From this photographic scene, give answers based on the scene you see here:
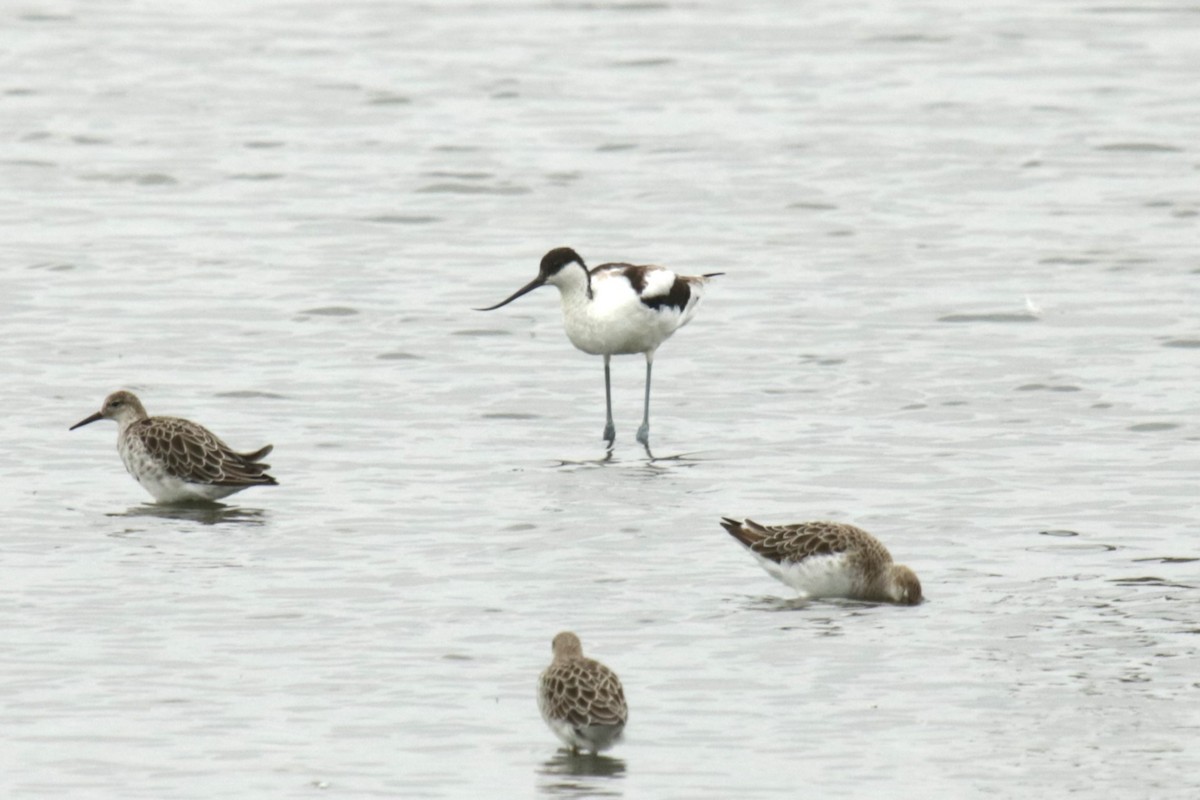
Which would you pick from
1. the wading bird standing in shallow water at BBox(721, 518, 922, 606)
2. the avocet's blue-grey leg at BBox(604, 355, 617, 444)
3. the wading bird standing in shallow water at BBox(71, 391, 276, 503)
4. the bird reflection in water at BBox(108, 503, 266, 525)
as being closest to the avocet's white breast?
the avocet's blue-grey leg at BBox(604, 355, 617, 444)

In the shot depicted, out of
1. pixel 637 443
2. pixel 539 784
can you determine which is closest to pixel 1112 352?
pixel 637 443

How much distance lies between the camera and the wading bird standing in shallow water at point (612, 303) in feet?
60.7

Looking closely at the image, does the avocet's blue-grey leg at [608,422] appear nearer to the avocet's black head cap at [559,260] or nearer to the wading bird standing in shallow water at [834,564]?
the avocet's black head cap at [559,260]

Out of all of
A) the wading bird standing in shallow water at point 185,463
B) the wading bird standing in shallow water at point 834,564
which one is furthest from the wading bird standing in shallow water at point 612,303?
the wading bird standing in shallow water at point 834,564

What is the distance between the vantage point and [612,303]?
60.7 ft

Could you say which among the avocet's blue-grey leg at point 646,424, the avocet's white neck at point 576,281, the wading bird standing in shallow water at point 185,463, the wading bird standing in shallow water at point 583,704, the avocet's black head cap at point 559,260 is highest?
the avocet's black head cap at point 559,260

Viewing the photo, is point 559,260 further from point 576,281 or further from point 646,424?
point 646,424

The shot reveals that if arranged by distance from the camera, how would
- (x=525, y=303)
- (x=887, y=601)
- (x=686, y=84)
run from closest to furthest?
(x=887, y=601) → (x=525, y=303) → (x=686, y=84)

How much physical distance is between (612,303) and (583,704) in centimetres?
817

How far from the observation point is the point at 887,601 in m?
13.3

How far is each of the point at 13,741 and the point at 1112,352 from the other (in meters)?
11.5

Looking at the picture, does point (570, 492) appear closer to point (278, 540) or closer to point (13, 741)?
point (278, 540)

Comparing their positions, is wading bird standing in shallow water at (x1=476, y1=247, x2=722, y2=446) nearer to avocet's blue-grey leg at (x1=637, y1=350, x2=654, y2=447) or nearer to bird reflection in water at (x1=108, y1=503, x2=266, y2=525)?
avocet's blue-grey leg at (x1=637, y1=350, x2=654, y2=447)

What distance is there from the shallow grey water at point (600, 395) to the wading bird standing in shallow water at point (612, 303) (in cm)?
57
